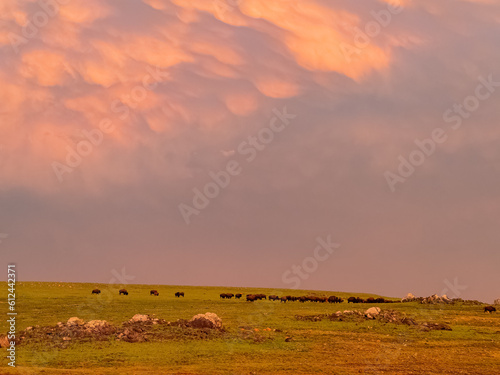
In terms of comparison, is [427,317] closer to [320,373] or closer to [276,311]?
[276,311]

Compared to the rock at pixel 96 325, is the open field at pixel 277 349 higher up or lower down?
lower down

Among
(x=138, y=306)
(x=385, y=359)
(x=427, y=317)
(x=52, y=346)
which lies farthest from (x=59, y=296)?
(x=385, y=359)

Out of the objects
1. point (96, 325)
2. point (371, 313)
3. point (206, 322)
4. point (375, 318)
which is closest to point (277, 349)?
point (206, 322)

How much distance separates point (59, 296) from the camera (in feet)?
189

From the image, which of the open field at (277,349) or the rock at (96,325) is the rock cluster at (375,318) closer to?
the open field at (277,349)

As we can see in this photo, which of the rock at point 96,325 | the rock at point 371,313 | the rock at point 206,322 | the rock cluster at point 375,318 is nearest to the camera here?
the rock at point 96,325

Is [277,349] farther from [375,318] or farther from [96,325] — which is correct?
[375,318]

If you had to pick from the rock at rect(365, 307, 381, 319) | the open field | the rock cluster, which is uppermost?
the rock at rect(365, 307, 381, 319)

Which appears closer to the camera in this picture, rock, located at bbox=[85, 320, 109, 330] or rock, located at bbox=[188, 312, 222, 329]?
rock, located at bbox=[85, 320, 109, 330]

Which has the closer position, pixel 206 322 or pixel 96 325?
pixel 96 325

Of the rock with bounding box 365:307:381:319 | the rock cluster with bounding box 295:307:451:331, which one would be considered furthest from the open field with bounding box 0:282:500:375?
the rock with bounding box 365:307:381:319

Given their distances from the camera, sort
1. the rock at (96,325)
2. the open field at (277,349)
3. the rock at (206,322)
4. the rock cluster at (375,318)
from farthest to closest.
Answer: the rock cluster at (375,318)
the rock at (206,322)
the rock at (96,325)
the open field at (277,349)

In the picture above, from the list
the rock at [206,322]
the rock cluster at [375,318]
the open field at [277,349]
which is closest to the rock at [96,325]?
the open field at [277,349]

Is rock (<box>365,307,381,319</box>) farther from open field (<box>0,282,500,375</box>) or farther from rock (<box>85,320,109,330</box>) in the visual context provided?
rock (<box>85,320,109,330</box>)
